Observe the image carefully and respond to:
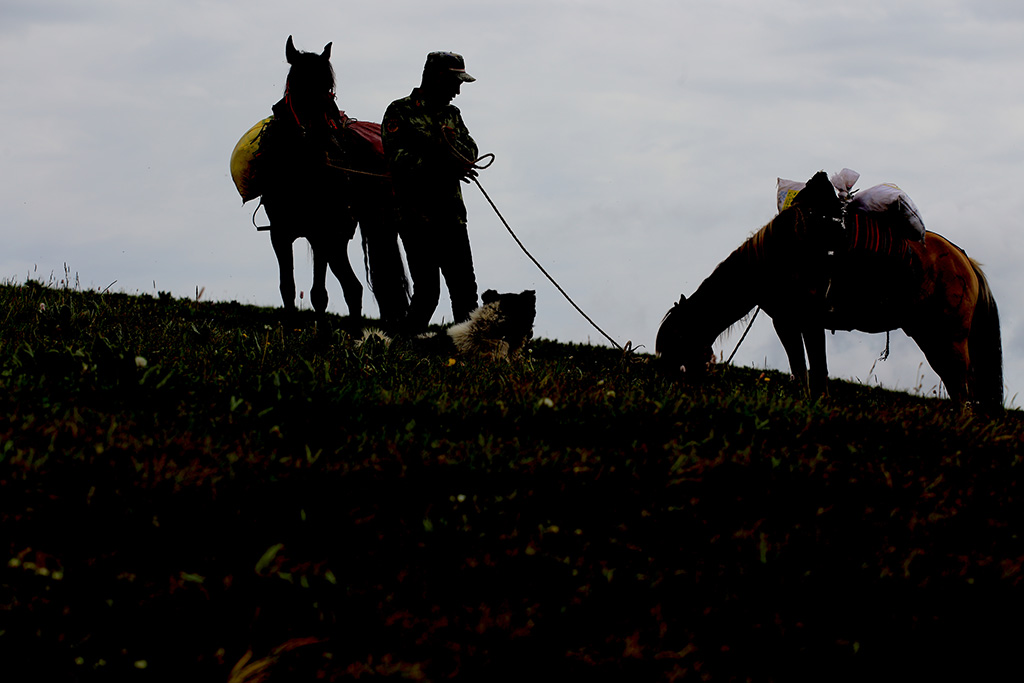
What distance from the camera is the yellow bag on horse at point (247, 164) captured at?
30.8 ft

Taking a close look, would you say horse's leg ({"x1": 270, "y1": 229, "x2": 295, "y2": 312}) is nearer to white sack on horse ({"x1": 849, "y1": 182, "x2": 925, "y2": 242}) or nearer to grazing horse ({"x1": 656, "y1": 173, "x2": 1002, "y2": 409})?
grazing horse ({"x1": 656, "y1": 173, "x2": 1002, "y2": 409})

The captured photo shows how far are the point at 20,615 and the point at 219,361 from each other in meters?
2.91

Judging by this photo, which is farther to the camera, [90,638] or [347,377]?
[347,377]

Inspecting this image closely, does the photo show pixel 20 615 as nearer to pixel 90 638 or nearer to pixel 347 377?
pixel 90 638

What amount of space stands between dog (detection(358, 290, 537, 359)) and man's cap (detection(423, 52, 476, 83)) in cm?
210

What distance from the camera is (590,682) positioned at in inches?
120

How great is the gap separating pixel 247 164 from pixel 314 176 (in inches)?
50.7

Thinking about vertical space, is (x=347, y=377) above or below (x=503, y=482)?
above

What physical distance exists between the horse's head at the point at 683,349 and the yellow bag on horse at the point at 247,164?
4427 mm

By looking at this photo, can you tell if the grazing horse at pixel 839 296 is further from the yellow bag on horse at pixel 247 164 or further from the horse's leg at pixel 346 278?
the yellow bag on horse at pixel 247 164

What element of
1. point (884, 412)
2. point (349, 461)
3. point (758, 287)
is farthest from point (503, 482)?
point (758, 287)

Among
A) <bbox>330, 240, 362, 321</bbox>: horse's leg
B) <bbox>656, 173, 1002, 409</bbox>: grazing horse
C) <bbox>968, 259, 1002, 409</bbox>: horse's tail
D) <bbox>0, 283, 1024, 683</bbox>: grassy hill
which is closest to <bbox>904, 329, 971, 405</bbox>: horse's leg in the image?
<bbox>656, 173, 1002, 409</bbox>: grazing horse

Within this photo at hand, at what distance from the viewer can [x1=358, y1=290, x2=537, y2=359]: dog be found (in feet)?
28.4

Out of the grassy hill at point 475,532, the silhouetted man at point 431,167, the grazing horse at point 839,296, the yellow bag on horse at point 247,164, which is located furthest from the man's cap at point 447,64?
the grassy hill at point 475,532
